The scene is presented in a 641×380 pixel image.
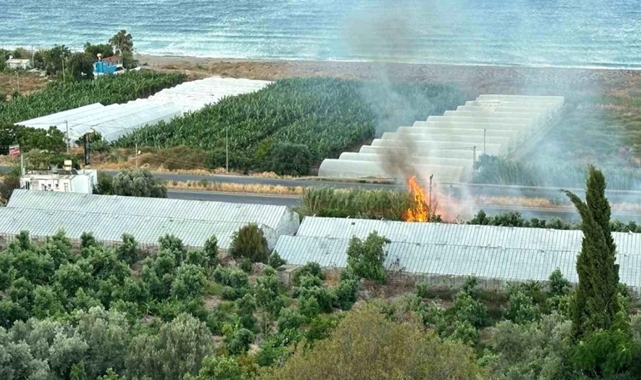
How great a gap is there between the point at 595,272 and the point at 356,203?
1733cm

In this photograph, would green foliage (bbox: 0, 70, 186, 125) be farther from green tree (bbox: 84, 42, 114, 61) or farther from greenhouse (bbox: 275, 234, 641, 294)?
greenhouse (bbox: 275, 234, 641, 294)

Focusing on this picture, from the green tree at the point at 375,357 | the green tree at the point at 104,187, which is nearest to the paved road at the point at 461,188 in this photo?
the green tree at the point at 104,187

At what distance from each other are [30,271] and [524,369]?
1407 centimetres

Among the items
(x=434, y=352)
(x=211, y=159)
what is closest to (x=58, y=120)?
(x=211, y=159)

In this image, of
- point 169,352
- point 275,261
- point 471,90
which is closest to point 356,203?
point 275,261

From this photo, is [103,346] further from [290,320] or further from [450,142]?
[450,142]

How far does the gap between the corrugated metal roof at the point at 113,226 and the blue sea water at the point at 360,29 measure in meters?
22.9

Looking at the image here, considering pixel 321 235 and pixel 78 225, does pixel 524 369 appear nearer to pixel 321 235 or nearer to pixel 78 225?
pixel 321 235

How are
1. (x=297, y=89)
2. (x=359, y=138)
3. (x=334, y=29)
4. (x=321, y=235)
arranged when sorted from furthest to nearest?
Result: (x=334, y=29) < (x=297, y=89) < (x=359, y=138) < (x=321, y=235)

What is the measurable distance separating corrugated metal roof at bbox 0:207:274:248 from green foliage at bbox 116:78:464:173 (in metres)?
12.1

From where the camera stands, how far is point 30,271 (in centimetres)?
3206

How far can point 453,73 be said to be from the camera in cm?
7375

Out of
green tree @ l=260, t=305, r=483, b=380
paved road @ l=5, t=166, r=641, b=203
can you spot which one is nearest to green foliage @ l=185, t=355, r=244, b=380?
green tree @ l=260, t=305, r=483, b=380

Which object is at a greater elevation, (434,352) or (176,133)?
(434,352)
